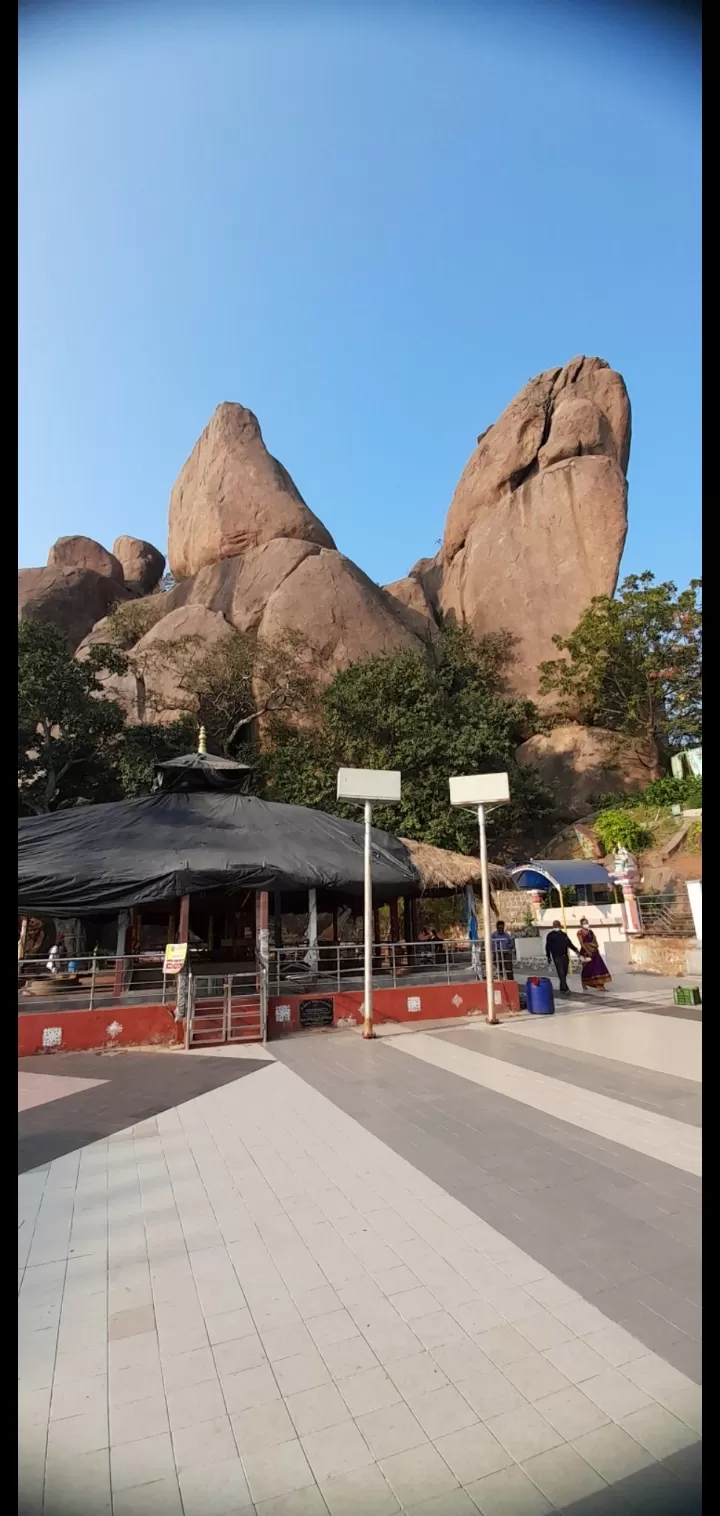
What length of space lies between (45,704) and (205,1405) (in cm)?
2406

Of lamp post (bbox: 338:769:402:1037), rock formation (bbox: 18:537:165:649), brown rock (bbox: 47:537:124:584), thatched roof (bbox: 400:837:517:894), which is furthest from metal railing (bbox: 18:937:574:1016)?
brown rock (bbox: 47:537:124:584)

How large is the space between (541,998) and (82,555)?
47508 millimetres

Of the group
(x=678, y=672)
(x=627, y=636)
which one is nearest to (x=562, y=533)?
(x=627, y=636)

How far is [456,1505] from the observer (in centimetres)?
199

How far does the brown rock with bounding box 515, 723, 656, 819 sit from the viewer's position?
30.3 meters

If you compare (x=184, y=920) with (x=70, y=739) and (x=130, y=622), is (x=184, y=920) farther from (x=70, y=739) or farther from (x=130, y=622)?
(x=130, y=622)

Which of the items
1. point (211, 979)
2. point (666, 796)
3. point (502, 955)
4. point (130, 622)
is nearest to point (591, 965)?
point (502, 955)

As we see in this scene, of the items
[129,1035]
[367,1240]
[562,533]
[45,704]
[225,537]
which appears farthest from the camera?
[225,537]

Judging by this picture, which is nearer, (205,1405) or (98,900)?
(205,1405)

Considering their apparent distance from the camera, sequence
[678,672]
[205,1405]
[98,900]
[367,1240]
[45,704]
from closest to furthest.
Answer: [205,1405] → [367,1240] → [98,900] → [45,704] → [678,672]

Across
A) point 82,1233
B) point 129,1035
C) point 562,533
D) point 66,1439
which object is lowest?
point 129,1035

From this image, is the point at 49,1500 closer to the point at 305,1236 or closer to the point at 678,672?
the point at 305,1236

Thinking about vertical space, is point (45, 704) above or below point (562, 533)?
below

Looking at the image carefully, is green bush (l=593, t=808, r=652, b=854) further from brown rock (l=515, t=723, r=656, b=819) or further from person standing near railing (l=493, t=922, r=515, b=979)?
person standing near railing (l=493, t=922, r=515, b=979)
